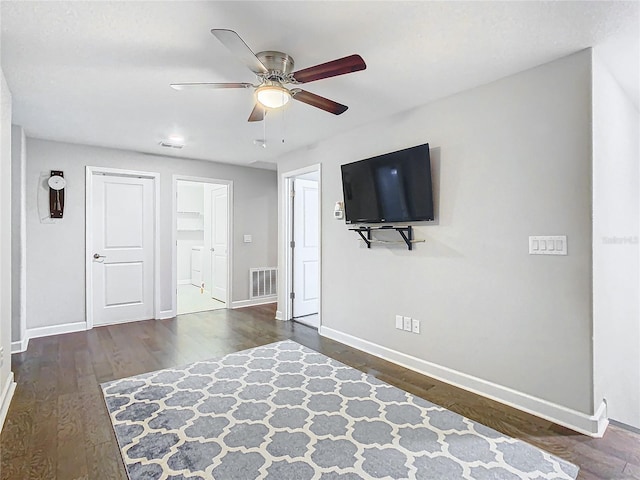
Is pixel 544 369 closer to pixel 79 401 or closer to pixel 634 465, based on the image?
pixel 634 465

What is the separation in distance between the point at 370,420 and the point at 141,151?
442cm

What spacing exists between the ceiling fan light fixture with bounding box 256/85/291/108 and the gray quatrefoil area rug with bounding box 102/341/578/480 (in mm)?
2051

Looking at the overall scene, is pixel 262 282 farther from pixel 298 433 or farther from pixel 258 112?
pixel 298 433

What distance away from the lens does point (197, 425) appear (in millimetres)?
2227

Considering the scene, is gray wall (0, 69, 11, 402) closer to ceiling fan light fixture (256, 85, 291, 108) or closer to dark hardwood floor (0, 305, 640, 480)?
dark hardwood floor (0, 305, 640, 480)

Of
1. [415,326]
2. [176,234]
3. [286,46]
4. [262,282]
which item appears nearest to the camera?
[286,46]

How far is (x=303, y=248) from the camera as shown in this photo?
5148 millimetres

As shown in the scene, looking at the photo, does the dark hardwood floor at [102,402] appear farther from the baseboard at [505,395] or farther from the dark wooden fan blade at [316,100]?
the dark wooden fan blade at [316,100]

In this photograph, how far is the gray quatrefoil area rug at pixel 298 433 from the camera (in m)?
1.81

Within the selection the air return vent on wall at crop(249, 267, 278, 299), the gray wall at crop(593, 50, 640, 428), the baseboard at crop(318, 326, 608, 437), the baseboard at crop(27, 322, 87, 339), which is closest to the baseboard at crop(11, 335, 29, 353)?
the baseboard at crop(27, 322, 87, 339)

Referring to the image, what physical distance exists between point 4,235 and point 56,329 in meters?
2.32

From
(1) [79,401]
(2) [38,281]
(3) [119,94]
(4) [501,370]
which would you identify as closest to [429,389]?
(4) [501,370]

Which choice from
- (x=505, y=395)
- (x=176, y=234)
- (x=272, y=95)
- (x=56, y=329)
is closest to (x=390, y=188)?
(x=272, y=95)

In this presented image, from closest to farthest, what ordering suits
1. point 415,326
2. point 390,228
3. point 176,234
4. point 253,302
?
point 415,326, point 390,228, point 176,234, point 253,302
